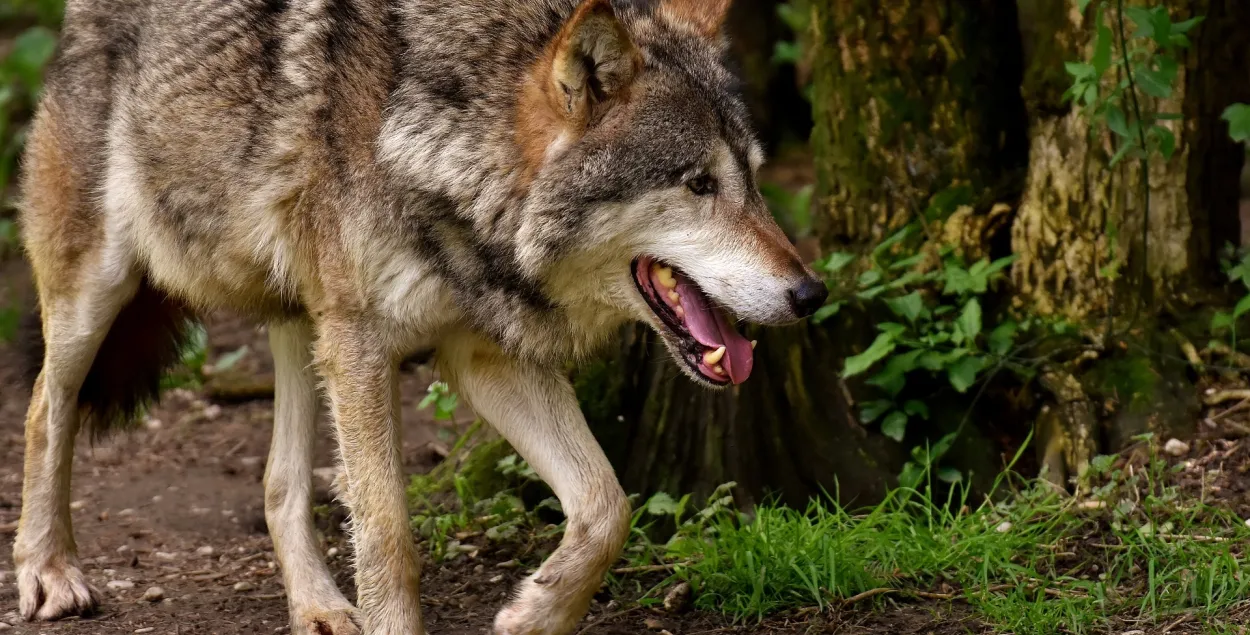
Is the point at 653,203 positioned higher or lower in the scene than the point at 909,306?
higher

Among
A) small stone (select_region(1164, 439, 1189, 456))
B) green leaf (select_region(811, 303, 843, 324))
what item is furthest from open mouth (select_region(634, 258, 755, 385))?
small stone (select_region(1164, 439, 1189, 456))

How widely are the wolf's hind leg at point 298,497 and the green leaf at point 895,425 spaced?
73.2 inches

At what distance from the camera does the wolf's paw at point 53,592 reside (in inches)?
158

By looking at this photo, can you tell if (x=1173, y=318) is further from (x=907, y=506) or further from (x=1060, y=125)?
(x=907, y=506)

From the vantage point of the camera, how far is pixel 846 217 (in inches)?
193

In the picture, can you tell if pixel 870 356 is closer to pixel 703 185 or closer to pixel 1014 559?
pixel 1014 559

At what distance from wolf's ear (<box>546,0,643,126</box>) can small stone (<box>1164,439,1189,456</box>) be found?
222 cm

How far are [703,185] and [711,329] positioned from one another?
0.37 metres

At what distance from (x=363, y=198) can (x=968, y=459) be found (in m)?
2.29

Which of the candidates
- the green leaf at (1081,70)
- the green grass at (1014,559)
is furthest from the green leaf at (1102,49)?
the green grass at (1014,559)

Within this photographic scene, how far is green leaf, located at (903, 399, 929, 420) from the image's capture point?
4484 millimetres

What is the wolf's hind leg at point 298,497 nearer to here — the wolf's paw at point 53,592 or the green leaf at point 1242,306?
the wolf's paw at point 53,592

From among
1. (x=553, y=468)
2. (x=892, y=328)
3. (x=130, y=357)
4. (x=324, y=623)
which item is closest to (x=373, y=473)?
(x=553, y=468)

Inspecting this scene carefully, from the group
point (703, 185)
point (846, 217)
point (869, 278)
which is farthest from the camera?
point (846, 217)
